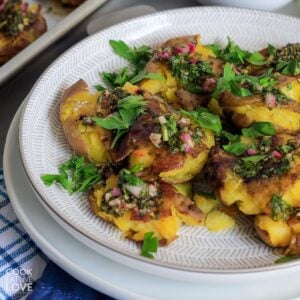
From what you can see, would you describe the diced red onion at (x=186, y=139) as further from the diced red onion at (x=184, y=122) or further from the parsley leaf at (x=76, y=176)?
the parsley leaf at (x=76, y=176)

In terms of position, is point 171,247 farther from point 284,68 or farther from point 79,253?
point 284,68

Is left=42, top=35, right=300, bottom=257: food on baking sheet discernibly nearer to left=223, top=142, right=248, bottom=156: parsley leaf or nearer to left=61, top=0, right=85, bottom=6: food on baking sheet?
left=223, top=142, right=248, bottom=156: parsley leaf

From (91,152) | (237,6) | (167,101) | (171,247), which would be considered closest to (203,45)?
(167,101)

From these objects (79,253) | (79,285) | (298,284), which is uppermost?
(79,253)

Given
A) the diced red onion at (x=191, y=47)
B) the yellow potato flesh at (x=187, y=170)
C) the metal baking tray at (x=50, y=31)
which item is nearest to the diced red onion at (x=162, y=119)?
the yellow potato flesh at (x=187, y=170)

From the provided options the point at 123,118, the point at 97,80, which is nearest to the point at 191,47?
the point at 97,80

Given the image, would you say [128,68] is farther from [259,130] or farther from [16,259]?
[16,259]
